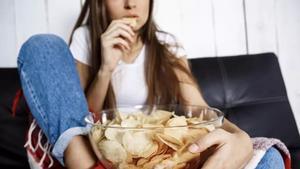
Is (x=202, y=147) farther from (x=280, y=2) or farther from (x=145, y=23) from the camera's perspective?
(x=280, y=2)

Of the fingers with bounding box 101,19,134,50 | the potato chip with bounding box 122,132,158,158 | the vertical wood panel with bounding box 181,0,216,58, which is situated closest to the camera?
the potato chip with bounding box 122,132,158,158

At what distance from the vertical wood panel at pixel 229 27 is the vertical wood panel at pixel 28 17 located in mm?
651

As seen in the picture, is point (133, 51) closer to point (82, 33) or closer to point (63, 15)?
point (82, 33)

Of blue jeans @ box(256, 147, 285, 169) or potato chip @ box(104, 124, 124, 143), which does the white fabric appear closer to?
blue jeans @ box(256, 147, 285, 169)

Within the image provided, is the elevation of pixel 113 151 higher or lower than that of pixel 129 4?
lower

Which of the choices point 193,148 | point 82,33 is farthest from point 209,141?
point 82,33

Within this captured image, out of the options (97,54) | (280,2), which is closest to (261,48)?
(280,2)

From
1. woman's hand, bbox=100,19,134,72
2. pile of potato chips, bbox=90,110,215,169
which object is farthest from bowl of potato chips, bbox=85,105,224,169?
woman's hand, bbox=100,19,134,72

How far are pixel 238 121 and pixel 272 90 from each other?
→ 166mm

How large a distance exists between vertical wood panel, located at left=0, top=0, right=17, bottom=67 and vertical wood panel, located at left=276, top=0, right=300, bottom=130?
102 cm

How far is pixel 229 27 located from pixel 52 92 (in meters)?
0.96

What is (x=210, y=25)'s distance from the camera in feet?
4.75

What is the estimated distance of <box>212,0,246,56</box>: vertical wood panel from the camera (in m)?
1.45

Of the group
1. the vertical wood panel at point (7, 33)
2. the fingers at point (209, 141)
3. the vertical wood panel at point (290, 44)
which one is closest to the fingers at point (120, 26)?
the fingers at point (209, 141)
